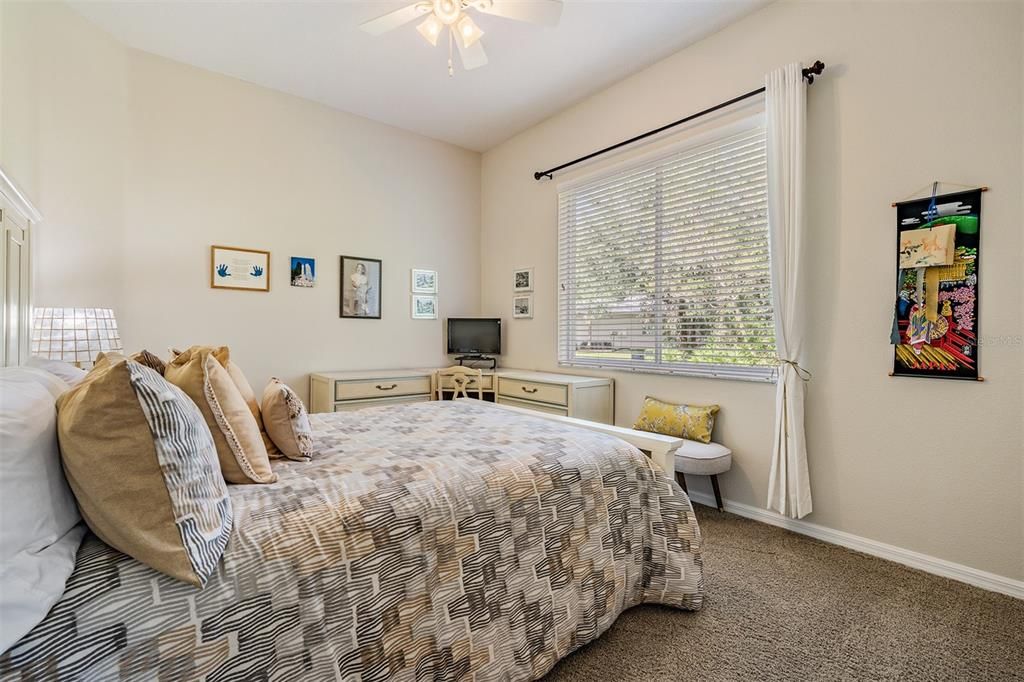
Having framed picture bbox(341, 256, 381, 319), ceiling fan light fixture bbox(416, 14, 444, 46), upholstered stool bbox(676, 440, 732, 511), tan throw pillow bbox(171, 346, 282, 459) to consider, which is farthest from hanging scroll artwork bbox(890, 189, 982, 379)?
framed picture bbox(341, 256, 381, 319)

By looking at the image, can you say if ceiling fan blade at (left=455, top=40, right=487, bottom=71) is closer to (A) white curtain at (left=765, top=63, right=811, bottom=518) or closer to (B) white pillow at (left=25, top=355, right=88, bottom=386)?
(A) white curtain at (left=765, top=63, right=811, bottom=518)

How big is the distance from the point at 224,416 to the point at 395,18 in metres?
2.08

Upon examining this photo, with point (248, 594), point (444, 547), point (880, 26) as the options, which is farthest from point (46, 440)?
point (880, 26)

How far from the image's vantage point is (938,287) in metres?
2.16

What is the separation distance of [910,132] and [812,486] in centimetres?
185

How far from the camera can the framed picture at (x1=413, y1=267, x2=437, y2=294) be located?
4457mm

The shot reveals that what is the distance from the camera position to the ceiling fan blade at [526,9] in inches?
84.7

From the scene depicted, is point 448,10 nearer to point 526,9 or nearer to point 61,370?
point 526,9

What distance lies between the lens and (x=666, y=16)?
2822mm

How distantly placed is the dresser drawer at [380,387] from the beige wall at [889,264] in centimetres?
217

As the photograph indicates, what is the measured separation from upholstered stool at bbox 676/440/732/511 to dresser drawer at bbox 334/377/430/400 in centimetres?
212

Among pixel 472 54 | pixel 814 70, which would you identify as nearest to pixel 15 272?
pixel 472 54

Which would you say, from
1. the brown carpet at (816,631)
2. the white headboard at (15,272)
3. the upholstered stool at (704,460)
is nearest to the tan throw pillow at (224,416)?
the white headboard at (15,272)

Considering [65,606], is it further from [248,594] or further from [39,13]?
[39,13]
